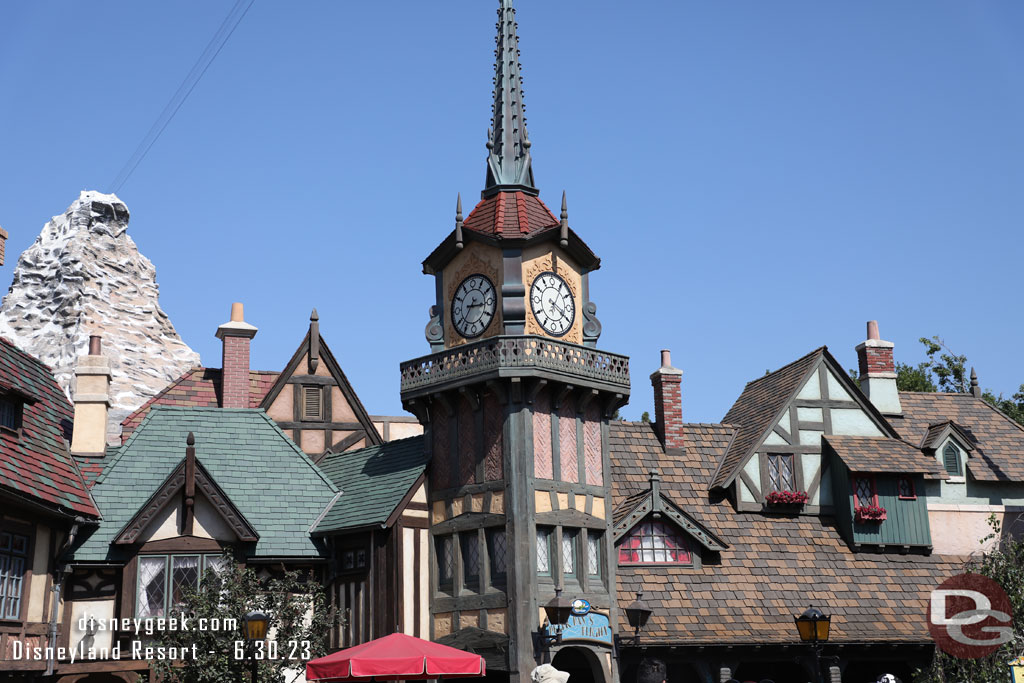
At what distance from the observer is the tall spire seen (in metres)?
28.8

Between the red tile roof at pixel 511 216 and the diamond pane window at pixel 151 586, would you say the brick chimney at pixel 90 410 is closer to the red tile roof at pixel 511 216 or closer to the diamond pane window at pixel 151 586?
the diamond pane window at pixel 151 586

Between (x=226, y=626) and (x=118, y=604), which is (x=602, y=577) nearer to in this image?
(x=226, y=626)

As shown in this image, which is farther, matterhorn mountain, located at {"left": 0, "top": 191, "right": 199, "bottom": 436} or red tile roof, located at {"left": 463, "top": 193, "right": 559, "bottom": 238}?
matterhorn mountain, located at {"left": 0, "top": 191, "right": 199, "bottom": 436}

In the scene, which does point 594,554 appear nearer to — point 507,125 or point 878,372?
point 507,125

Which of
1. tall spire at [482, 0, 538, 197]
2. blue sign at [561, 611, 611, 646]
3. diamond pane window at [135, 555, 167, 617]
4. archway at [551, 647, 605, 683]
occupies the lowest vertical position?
archway at [551, 647, 605, 683]

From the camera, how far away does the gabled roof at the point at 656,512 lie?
28062 millimetres

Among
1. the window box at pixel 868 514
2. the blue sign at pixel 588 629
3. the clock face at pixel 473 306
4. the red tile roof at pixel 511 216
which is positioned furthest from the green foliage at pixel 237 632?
the window box at pixel 868 514

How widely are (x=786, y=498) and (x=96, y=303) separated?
4666cm

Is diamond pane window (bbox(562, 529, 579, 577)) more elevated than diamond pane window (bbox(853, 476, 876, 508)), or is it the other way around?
diamond pane window (bbox(853, 476, 876, 508))

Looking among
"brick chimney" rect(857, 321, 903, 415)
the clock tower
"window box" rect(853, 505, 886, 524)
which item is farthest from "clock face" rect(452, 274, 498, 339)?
"brick chimney" rect(857, 321, 903, 415)

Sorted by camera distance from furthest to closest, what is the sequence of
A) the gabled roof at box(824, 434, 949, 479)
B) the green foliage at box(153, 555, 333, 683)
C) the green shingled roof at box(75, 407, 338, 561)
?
the gabled roof at box(824, 434, 949, 479) → the green shingled roof at box(75, 407, 338, 561) → the green foliage at box(153, 555, 333, 683)

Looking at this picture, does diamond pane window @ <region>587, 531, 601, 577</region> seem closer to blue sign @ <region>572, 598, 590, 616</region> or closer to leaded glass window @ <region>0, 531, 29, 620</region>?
blue sign @ <region>572, 598, 590, 616</region>

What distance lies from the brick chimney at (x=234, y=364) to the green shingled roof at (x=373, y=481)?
441 centimetres

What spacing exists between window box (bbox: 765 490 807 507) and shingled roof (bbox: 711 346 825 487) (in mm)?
1165
